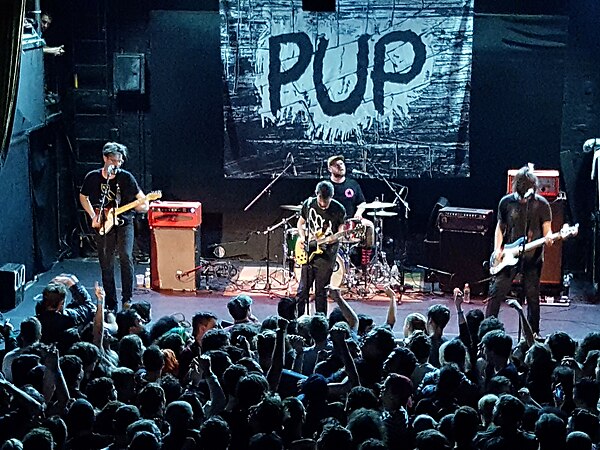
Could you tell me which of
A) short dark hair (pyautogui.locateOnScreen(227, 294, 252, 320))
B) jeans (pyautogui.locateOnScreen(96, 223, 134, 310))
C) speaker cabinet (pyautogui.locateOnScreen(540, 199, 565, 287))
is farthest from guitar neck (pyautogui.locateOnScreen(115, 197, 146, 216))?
speaker cabinet (pyautogui.locateOnScreen(540, 199, 565, 287))

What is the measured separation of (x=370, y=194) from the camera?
1516 cm

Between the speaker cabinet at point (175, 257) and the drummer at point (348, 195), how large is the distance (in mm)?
1989

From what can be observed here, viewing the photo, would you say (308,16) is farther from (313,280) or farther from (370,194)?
(313,280)

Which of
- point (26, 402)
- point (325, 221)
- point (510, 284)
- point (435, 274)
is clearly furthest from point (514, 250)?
point (26, 402)

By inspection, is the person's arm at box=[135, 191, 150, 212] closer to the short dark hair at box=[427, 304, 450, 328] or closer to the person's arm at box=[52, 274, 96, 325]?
the person's arm at box=[52, 274, 96, 325]

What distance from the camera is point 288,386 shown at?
7.55 meters

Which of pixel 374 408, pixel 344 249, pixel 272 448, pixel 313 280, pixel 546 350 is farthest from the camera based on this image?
pixel 344 249

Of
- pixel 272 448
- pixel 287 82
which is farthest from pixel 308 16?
pixel 272 448

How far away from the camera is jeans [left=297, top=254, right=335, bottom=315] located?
11.9 metres

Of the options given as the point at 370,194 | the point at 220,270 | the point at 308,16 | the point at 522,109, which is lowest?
the point at 220,270

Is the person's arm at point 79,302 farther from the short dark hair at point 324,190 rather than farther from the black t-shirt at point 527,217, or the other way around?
the black t-shirt at point 527,217

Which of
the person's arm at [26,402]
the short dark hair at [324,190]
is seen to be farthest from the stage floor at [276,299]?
the person's arm at [26,402]

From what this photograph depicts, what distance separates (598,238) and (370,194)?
3095 millimetres

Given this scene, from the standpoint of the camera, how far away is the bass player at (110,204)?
12.2m
